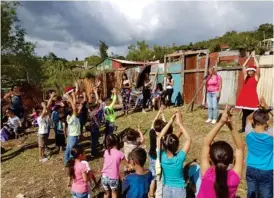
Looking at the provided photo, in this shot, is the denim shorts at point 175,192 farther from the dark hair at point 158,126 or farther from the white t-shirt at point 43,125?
the white t-shirt at point 43,125

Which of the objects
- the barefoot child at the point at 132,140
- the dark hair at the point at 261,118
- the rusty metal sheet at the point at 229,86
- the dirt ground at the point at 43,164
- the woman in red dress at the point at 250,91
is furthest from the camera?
the rusty metal sheet at the point at 229,86

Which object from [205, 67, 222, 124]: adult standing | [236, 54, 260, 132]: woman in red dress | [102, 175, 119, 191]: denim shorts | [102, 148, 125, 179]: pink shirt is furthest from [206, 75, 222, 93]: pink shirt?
[102, 175, 119, 191]: denim shorts

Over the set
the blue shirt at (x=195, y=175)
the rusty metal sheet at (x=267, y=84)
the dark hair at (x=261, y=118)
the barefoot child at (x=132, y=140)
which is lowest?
the blue shirt at (x=195, y=175)

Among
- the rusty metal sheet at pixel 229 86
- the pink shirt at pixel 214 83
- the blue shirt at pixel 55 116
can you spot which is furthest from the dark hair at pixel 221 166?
the rusty metal sheet at pixel 229 86

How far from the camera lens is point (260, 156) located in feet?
12.6

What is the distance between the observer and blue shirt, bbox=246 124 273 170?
12.4 ft

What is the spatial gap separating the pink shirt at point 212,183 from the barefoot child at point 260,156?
4.27 feet

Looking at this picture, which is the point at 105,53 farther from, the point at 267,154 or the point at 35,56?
the point at 267,154

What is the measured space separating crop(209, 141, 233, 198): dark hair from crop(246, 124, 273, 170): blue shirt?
1348 millimetres

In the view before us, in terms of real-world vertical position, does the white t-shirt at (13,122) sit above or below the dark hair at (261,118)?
below

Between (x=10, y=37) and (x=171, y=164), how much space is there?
2238 cm

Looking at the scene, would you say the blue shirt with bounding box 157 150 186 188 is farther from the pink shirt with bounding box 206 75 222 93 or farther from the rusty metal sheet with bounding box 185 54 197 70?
the rusty metal sheet with bounding box 185 54 197 70

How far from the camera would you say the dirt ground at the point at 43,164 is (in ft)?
22.0

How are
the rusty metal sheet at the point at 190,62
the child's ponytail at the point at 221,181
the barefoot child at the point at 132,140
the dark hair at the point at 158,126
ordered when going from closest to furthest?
the child's ponytail at the point at 221,181, the dark hair at the point at 158,126, the barefoot child at the point at 132,140, the rusty metal sheet at the point at 190,62
